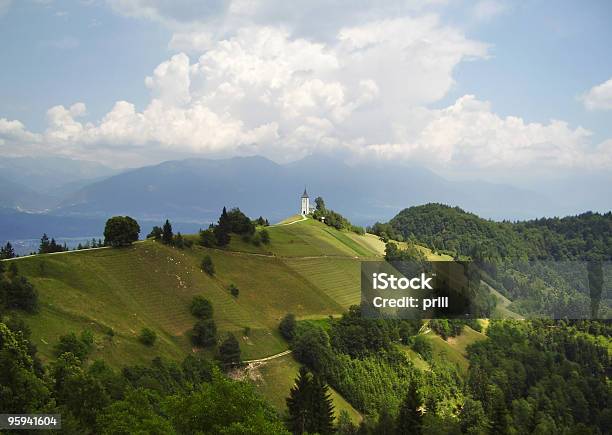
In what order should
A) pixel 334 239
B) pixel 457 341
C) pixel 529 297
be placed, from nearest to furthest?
pixel 457 341 → pixel 334 239 → pixel 529 297

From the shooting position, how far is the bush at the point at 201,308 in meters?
71.4

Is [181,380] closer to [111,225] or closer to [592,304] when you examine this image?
[111,225]

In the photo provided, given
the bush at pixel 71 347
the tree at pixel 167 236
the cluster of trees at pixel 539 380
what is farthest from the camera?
the tree at pixel 167 236

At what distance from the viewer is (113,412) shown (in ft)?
89.6

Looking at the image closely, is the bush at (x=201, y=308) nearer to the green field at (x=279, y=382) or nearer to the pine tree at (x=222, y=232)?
the green field at (x=279, y=382)

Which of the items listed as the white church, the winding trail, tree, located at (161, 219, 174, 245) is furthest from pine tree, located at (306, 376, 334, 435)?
the white church

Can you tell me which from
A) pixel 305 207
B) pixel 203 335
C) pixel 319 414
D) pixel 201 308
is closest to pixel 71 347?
pixel 203 335

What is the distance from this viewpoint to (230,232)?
343 ft

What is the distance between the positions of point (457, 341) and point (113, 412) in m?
86.7

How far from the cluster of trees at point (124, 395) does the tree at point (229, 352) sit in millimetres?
4115

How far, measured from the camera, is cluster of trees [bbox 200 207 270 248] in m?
95.9

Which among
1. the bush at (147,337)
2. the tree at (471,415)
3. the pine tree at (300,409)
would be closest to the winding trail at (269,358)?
the bush at (147,337)

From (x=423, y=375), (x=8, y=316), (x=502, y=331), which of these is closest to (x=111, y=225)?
(x=8, y=316)

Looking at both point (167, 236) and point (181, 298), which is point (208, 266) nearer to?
A: point (167, 236)
